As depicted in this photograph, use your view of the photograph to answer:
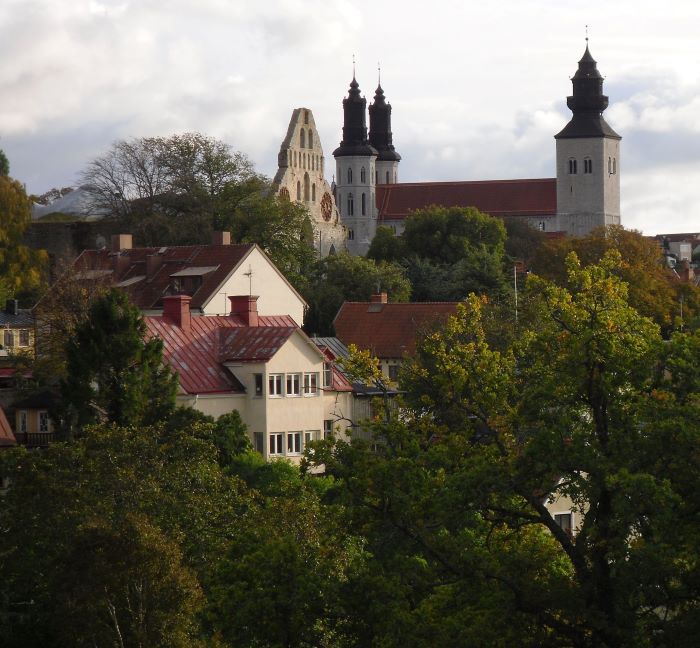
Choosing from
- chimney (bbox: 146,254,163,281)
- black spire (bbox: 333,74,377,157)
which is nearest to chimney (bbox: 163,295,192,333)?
chimney (bbox: 146,254,163,281)

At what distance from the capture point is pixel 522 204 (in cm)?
17400

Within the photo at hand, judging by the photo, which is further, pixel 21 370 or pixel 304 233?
pixel 304 233

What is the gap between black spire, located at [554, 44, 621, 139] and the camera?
160 meters

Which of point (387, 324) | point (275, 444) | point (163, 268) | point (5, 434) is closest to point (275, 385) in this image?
point (275, 444)

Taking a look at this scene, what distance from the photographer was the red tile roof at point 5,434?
44.0m

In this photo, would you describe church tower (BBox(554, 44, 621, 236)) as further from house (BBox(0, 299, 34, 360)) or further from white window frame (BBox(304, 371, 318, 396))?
white window frame (BBox(304, 371, 318, 396))

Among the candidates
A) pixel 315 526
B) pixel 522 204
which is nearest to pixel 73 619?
pixel 315 526

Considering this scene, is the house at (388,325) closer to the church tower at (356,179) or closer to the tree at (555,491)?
the tree at (555,491)

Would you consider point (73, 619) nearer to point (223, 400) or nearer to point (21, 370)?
point (223, 400)

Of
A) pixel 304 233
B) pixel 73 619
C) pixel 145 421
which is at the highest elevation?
pixel 304 233

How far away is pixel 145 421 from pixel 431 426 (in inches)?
694

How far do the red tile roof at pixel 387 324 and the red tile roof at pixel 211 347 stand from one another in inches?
550

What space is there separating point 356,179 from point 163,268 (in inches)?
4565

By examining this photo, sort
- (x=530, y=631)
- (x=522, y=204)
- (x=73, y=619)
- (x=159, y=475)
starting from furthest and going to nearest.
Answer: (x=522, y=204) < (x=159, y=475) < (x=73, y=619) < (x=530, y=631)
